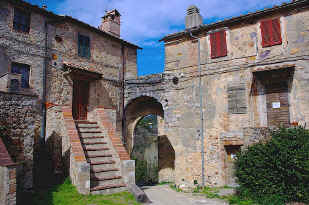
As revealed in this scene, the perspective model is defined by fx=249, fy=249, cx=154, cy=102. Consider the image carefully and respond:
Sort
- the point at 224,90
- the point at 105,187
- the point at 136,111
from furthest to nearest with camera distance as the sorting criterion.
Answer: the point at 136,111, the point at 224,90, the point at 105,187

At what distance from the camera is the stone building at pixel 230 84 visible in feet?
32.3

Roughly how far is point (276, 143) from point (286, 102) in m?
3.31

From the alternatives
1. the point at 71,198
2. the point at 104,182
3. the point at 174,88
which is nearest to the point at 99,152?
the point at 104,182

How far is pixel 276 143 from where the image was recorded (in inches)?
304

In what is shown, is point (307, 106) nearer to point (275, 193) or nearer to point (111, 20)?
point (275, 193)

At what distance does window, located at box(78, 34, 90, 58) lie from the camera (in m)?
12.7

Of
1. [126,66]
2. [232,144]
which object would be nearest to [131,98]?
[126,66]

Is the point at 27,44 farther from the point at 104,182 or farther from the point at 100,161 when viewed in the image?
the point at 104,182

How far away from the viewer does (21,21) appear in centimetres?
1042

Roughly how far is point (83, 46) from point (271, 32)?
29.1ft

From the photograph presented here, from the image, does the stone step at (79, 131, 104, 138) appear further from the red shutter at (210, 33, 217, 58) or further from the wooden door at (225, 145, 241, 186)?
the red shutter at (210, 33, 217, 58)

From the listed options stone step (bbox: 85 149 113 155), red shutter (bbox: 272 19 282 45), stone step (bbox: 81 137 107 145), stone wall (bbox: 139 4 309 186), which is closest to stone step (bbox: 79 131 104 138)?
stone step (bbox: 81 137 107 145)

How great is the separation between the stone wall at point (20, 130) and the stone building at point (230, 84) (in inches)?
269

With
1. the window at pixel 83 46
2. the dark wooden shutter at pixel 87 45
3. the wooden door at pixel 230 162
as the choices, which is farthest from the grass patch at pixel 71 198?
the dark wooden shutter at pixel 87 45
